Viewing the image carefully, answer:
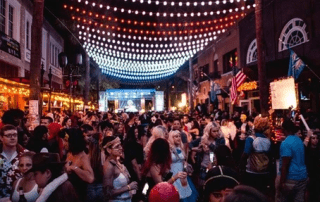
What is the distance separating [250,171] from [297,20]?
40.0 feet

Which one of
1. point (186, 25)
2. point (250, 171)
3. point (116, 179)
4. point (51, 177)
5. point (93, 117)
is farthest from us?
point (186, 25)

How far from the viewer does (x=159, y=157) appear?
16.3ft

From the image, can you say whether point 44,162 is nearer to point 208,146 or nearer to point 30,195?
point 30,195

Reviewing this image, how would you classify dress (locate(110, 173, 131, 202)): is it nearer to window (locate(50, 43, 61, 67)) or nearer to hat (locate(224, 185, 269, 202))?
hat (locate(224, 185, 269, 202))

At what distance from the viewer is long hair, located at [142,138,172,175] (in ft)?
16.3

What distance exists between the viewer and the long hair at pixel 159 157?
4.96m

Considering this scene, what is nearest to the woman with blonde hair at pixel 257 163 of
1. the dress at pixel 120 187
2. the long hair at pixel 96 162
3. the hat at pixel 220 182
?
the dress at pixel 120 187

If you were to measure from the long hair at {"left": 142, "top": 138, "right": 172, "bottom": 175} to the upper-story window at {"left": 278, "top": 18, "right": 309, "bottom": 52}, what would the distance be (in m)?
12.5

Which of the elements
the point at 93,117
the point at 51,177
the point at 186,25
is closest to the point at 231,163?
the point at 51,177

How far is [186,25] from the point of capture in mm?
20188

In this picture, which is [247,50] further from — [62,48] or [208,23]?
[62,48]

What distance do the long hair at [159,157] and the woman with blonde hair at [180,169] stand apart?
0.43 meters

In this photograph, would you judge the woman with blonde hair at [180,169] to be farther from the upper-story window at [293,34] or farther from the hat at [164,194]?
the upper-story window at [293,34]

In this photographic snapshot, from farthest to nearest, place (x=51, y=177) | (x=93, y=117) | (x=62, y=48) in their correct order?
(x=62, y=48) → (x=93, y=117) → (x=51, y=177)
